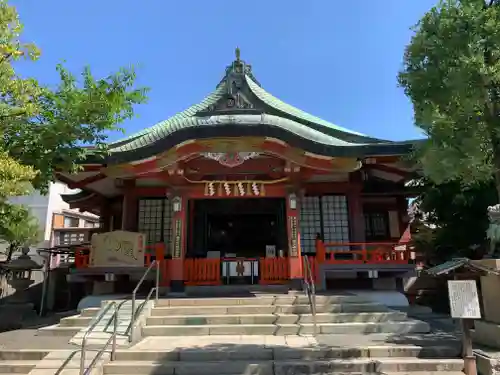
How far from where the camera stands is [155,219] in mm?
14070

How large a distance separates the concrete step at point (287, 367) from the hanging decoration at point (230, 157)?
6.54 metres

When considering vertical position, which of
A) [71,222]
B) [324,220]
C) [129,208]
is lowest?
[324,220]

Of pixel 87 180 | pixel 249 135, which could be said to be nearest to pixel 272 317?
pixel 249 135

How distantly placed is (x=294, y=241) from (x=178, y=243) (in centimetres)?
351

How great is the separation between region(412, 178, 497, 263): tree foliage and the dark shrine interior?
4859 mm

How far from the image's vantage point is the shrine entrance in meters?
12.8

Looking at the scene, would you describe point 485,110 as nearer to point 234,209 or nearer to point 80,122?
point 80,122

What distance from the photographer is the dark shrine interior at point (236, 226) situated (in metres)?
14.1

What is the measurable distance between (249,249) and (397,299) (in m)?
5.81

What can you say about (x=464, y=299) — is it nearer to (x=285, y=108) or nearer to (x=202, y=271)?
(x=202, y=271)

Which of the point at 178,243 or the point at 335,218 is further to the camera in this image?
the point at 335,218

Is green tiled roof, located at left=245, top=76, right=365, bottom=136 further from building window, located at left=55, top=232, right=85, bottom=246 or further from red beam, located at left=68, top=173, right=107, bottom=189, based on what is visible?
building window, located at left=55, top=232, right=85, bottom=246

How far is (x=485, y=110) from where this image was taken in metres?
6.76

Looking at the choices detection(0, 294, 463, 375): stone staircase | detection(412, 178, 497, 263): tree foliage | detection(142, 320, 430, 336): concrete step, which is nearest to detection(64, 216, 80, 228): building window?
detection(0, 294, 463, 375): stone staircase
